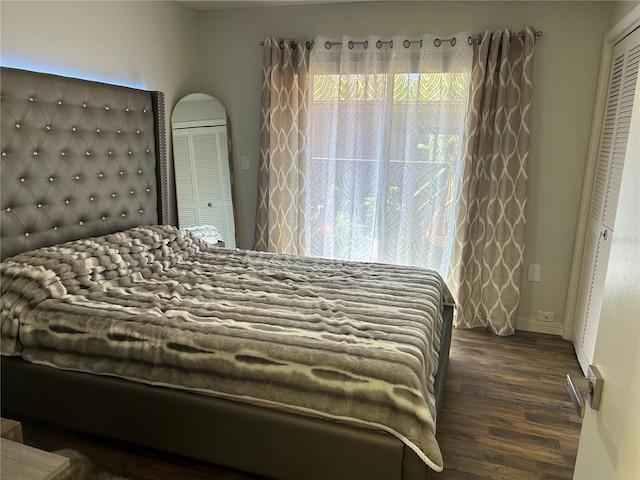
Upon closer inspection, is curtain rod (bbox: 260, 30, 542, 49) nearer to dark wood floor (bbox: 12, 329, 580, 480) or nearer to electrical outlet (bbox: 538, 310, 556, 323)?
electrical outlet (bbox: 538, 310, 556, 323)

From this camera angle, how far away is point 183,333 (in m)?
1.88

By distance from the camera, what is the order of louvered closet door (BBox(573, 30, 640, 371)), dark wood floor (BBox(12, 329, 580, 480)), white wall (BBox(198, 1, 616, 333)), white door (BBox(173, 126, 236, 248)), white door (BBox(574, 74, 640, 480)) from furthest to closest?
1. white door (BBox(173, 126, 236, 248))
2. white wall (BBox(198, 1, 616, 333))
3. louvered closet door (BBox(573, 30, 640, 371))
4. dark wood floor (BBox(12, 329, 580, 480))
5. white door (BBox(574, 74, 640, 480))

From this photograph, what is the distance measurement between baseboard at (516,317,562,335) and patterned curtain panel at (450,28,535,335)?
0.49 ft

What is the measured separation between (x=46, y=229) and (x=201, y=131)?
154 centimetres

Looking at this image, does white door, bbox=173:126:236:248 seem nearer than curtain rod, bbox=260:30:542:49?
No

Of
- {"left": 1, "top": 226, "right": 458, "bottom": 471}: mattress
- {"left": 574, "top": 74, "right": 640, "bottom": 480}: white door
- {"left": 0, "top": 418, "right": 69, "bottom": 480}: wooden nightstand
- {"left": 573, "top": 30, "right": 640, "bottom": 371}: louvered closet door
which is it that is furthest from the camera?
{"left": 573, "top": 30, "right": 640, "bottom": 371}: louvered closet door

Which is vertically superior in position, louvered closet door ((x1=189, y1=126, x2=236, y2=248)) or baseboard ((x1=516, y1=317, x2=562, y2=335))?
louvered closet door ((x1=189, y1=126, x2=236, y2=248))

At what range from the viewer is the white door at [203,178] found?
3.60 metres

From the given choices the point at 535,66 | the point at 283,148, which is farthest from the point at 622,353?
the point at 283,148

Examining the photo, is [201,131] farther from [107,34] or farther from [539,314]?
[539,314]

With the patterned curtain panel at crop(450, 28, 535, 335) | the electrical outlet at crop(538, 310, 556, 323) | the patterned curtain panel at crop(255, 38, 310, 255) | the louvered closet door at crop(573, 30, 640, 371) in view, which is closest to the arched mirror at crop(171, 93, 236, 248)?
the patterned curtain panel at crop(255, 38, 310, 255)

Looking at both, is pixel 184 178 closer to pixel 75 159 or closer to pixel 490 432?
pixel 75 159

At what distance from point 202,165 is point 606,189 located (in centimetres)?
281

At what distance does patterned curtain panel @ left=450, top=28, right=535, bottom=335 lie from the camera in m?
3.10
